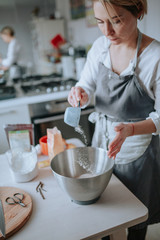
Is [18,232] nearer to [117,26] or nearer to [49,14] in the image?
[117,26]

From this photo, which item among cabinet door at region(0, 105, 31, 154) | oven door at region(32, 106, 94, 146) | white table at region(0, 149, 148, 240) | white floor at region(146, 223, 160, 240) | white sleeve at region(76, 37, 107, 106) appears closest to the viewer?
white table at region(0, 149, 148, 240)

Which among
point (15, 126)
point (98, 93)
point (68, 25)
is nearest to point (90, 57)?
point (98, 93)

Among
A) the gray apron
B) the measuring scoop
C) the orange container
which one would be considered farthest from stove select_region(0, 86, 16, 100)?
the measuring scoop

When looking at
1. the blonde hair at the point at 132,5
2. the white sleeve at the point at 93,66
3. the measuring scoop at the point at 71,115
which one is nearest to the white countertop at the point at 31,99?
the white sleeve at the point at 93,66

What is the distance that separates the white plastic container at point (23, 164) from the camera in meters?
0.88

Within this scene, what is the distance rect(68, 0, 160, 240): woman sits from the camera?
0.83 metres

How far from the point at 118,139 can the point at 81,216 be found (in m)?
0.27

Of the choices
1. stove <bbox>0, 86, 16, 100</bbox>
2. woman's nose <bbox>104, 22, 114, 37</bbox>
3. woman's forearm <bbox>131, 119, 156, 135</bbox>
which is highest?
woman's nose <bbox>104, 22, 114, 37</bbox>

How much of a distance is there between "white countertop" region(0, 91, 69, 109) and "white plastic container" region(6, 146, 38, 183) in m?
0.94

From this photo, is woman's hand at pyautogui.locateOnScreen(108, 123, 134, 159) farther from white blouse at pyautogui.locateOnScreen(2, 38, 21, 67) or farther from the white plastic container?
white blouse at pyautogui.locateOnScreen(2, 38, 21, 67)

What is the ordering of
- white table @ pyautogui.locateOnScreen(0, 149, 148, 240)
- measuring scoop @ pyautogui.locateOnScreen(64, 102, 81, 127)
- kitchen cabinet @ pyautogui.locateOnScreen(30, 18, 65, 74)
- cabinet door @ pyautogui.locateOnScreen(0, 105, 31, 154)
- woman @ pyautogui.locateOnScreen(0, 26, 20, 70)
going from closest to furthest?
white table @ pyautogui.locateOnScreen(0, 149, 148, 240) → measuring scoop @ pyautogui.locateOnScreen(64, 102, 81, 127) → cabinet door @ pyautogui.locateOnScreen(0, 105, 31, 154) → woman @ pyautogui.locateOnScreen(0, 26, 20, 70) → kitchen cabinet @ pyautogui.locateOnScreen(30, 18, 65, 74)

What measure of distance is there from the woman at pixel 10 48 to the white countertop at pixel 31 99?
1.21 metres

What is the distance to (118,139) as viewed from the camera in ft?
2.44

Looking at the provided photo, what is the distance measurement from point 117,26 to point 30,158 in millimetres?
640
